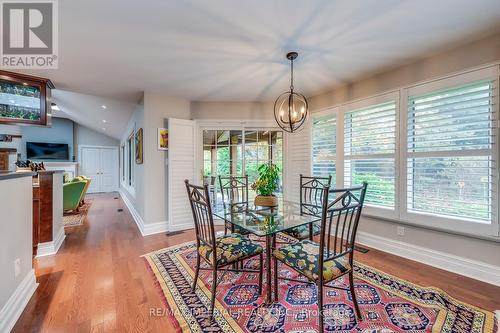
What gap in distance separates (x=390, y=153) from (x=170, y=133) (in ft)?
11.3

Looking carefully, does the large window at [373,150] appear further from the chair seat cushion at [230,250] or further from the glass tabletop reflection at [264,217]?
the chair seat cushion at [230,250]

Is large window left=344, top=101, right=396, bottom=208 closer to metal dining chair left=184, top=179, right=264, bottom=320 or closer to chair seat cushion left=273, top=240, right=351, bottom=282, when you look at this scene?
chair seat cushion left=273, top=240, right=351, bottom=282

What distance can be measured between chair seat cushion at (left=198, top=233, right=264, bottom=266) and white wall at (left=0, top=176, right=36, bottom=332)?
138 centimetres

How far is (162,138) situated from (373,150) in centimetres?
342

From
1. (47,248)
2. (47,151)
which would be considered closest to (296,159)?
(47,248)

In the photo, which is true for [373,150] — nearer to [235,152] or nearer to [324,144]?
[324,144]

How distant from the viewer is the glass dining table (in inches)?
72.1

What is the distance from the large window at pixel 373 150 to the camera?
296 cm

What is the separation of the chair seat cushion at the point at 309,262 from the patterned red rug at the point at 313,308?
1.28 ft

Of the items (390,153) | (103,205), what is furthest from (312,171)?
(103,205)

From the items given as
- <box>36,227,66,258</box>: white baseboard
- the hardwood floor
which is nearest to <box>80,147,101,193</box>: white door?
the hardwood floor

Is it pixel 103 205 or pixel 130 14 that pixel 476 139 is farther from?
pixel 103 205

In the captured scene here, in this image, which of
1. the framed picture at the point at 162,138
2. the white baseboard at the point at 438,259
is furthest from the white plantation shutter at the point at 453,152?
the framed picture at the point at 162,138

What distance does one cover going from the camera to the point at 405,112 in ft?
9.14
